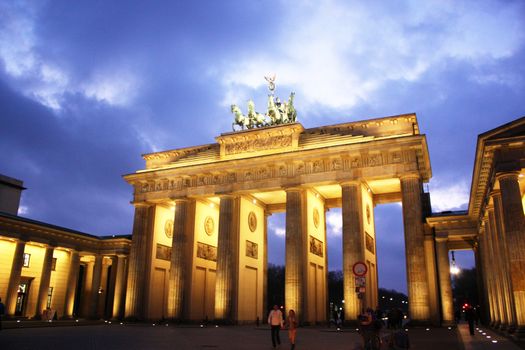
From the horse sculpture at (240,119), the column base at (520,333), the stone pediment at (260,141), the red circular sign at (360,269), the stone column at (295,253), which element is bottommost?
the column base at (520,333)

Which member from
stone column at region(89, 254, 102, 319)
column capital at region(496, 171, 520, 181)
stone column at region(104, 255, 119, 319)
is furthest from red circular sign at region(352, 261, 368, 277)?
stone column at region(89, 254, 102, 319)

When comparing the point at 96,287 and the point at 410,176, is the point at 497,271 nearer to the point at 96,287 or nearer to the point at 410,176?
the point at 410,176

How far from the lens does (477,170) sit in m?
23.8

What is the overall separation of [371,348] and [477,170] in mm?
12528

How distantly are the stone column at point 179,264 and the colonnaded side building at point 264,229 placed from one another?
0.10m

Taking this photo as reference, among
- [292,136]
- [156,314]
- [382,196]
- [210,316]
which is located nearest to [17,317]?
[156,314]

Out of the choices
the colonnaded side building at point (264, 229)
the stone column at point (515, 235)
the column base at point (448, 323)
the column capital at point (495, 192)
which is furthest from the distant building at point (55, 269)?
the stone column at point (515, 235)

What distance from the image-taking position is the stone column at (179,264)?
4062 centimetres

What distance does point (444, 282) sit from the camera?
3447 cm

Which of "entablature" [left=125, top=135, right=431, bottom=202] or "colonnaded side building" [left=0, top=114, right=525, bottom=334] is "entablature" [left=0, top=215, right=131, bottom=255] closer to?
"colonnaded side building" [left=0, top=114, right=525, bottom=334]

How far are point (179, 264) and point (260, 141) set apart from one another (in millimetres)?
13169

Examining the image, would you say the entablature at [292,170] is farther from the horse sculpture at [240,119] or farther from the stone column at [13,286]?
the stone column at [13,286]

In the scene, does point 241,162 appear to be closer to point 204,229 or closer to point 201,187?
point 201,187

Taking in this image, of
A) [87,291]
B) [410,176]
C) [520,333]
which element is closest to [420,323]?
[410,176]
